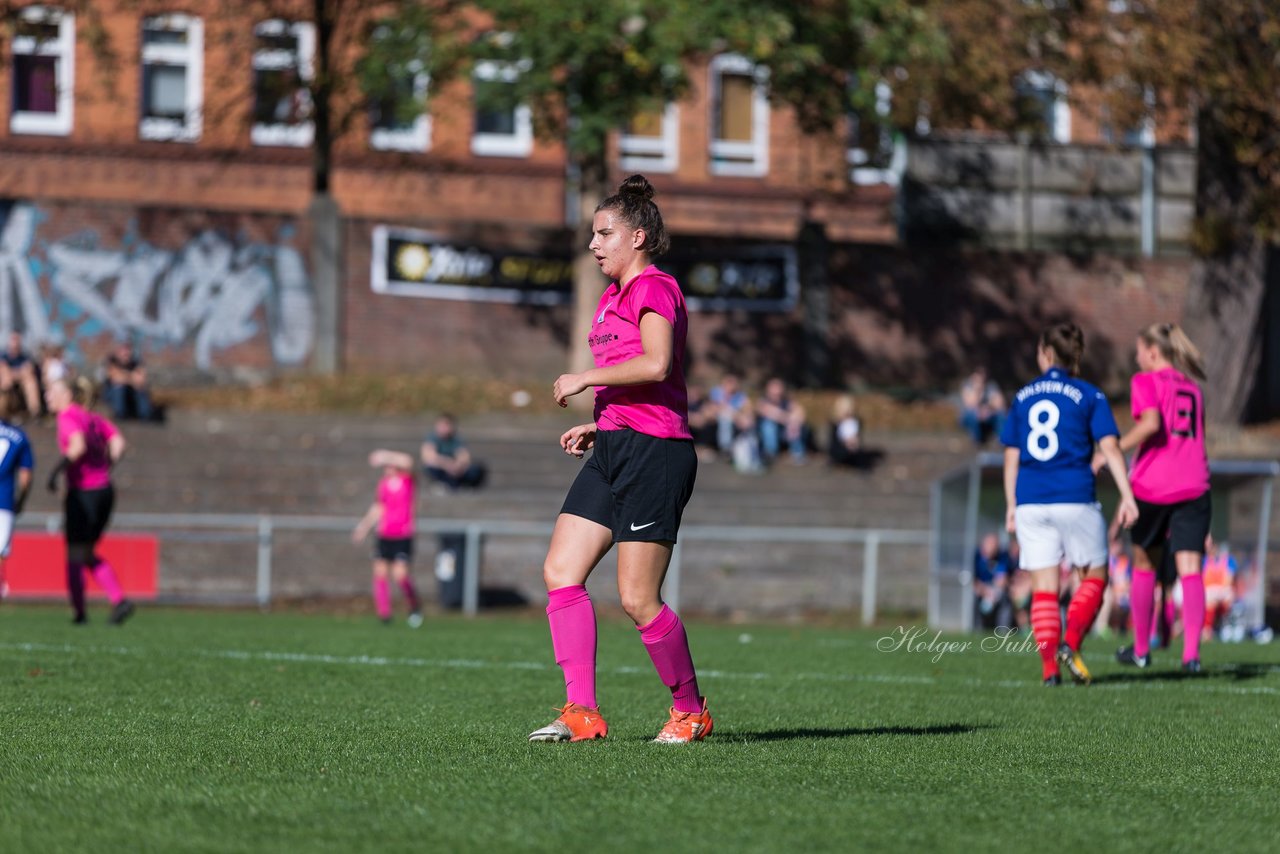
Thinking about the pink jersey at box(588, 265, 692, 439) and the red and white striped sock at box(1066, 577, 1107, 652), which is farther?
the red and white striped sock at box(1066, 577, 1107, 652)

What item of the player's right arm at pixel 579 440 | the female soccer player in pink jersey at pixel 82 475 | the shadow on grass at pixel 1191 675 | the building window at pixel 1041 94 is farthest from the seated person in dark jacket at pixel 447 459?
the player's right arm at pixel 579 440

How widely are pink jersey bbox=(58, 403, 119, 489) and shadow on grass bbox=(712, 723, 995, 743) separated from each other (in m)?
9.00

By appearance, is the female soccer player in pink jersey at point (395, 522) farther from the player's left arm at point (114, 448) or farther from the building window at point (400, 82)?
the building window at point (400, 82)

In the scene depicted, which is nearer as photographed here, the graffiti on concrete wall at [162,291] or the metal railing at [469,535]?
the metal railing at [469,535]

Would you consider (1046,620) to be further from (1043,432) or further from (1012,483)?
(1043,432)

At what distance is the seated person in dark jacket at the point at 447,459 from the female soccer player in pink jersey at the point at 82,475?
9.17 m

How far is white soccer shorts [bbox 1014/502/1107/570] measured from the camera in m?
10.2

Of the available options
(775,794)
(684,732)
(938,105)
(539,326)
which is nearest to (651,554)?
(684,732)

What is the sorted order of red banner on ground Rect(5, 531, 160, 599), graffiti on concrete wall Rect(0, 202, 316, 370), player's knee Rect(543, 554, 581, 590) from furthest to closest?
graffiti on concrete wall Rect(0, 202, 316, 370)
red banner on ground Rect(5, 531, 160, 599)
player's knee Rect(543, 554, 581, 590)

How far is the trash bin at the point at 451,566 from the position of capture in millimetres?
22234

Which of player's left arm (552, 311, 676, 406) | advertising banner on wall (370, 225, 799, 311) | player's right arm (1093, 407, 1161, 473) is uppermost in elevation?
advertising banner on wall (370, 225, 799, 311)

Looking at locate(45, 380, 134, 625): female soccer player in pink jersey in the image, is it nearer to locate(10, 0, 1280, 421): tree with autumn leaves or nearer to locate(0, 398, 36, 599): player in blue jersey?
locate(0, 398, 36, 599): player in blue jersey

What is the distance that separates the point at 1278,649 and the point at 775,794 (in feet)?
34.6

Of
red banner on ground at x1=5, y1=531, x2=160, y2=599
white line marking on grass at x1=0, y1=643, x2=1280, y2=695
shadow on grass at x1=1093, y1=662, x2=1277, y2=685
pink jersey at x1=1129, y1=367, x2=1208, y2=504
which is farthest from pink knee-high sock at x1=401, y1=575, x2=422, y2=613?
pink jersey at x1=1129, y1=367, x2=1208, y2=504
